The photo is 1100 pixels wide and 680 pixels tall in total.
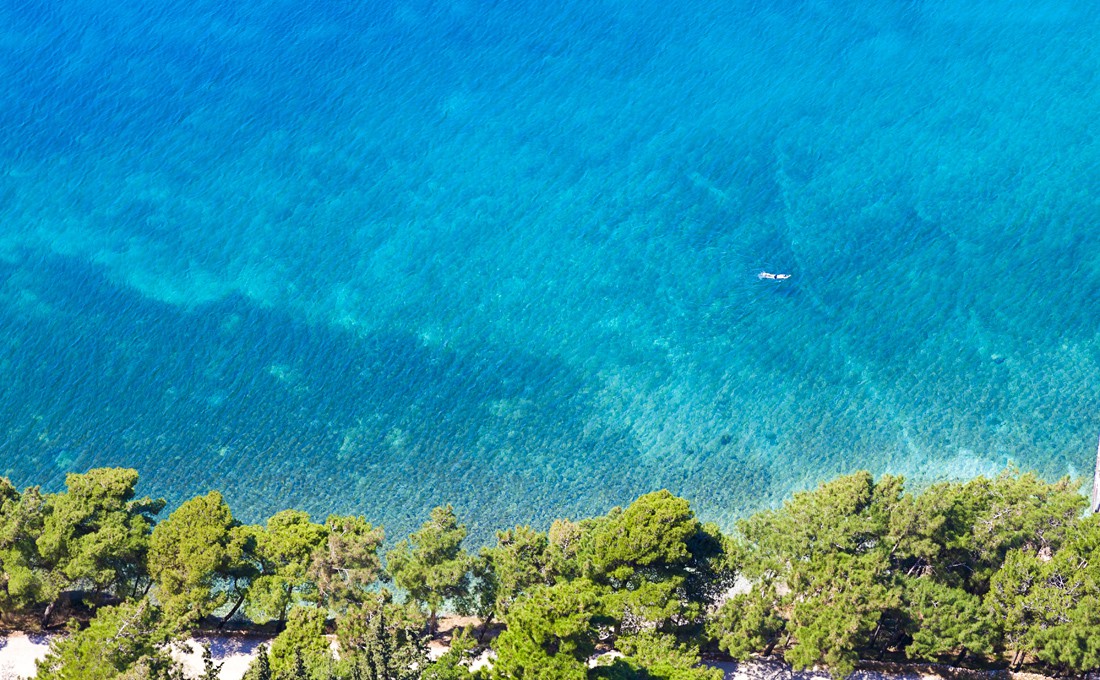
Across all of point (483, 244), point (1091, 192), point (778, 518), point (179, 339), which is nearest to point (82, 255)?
point (179, 339)

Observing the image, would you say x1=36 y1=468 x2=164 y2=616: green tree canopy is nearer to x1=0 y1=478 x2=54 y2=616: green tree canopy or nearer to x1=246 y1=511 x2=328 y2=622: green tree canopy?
x1=0 y1=478 x2=54 y2=616: green tree canopy

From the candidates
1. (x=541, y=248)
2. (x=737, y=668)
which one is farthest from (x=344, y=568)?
(x=541, y=248)

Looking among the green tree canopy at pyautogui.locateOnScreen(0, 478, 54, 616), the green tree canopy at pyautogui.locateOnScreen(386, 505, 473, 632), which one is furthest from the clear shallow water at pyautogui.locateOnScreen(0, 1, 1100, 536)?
the green tree canopy at pyautogui.locateOnScreen(0, 478, 54, 616)

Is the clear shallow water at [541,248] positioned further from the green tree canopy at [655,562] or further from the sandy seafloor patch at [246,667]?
the sandy seafloor patch at [246,667]

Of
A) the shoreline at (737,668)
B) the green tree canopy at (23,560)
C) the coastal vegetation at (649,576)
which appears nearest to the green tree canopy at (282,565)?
the coastal vegetation at (649,576)

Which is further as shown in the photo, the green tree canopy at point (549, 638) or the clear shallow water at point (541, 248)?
the clear shallow water at point (541, 248)

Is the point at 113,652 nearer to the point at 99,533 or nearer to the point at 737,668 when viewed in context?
the point at 99,533
